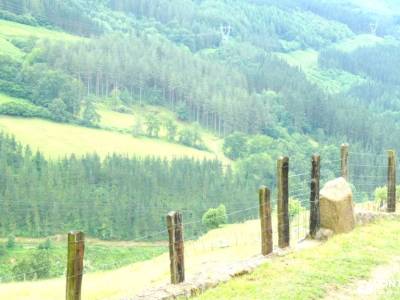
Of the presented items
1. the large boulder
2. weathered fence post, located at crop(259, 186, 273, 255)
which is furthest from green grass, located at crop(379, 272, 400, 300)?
the large boulder

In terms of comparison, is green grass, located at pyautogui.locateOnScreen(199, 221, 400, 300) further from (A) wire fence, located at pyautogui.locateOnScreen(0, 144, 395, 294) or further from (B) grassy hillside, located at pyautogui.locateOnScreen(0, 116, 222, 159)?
(B) grassy hillside, located at pyautogui.locateOnScreen(0, 116, 222, 159)

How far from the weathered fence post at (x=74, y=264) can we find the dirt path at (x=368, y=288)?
5.20 m

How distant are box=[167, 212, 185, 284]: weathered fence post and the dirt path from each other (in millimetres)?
3289

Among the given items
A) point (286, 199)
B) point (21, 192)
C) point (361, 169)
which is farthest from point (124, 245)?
point (286, 199)

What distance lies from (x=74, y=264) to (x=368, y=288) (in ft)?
21.4

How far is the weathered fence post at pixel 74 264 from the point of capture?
11.6m

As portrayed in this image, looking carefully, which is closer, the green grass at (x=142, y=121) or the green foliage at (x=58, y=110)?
the green foliage at (x=58, y=110)

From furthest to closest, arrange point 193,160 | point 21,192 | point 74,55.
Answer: point 74,55
point 193,160
point 21,192

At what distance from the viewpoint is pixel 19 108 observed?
523 ft

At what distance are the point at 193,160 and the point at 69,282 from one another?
437ft

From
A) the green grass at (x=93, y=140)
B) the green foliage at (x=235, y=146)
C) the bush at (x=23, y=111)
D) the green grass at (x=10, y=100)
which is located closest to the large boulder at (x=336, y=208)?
the green grass at (x=93, y=140)

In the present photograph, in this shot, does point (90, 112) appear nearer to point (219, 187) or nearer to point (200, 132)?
point (200, 132)

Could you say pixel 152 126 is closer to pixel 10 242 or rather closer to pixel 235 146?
pixel 235 146

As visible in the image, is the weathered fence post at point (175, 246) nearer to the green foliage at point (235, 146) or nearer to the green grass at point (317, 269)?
the green grass at point (317, 269)
